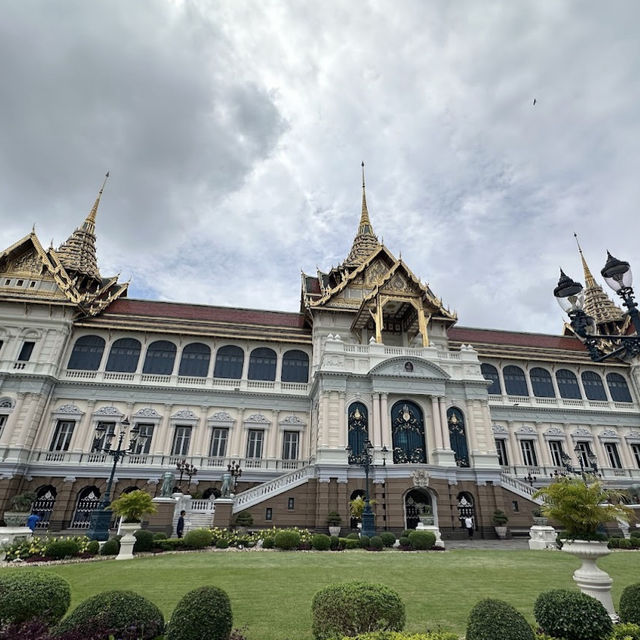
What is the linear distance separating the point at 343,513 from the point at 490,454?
9.38 meters

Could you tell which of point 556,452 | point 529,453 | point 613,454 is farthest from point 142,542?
point 613,454

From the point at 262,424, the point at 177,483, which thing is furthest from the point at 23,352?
the point at 262,424

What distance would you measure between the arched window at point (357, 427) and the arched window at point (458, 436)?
5183 mm

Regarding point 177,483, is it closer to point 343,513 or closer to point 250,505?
point 250,505

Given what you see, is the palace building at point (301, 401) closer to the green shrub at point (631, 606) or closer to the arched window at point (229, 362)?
the arched window at point (229, 362)

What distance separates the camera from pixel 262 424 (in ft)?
91.9

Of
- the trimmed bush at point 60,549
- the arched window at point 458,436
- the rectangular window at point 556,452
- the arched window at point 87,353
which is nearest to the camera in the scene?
the trimmed bush at point 60,549

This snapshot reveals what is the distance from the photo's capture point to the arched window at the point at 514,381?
1284 inches

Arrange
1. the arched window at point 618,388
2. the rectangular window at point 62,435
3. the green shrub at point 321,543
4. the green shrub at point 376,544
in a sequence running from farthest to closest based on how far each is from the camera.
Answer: the arched window at point 618,388, the rectangular window at point 62,435, the green shrub at point 376,544, the green shrub at point 321,543

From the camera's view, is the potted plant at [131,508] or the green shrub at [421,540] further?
the green shrub at [421,540]

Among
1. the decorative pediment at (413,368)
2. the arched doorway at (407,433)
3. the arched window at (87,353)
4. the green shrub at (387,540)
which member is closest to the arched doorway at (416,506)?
the arched doorway at (407,433)

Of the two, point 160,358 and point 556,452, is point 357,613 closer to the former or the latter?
point 160,358

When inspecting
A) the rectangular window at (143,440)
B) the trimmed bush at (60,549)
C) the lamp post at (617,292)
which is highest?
the rectangular window at (143,440)

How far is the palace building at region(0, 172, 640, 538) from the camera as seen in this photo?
23.0 m
